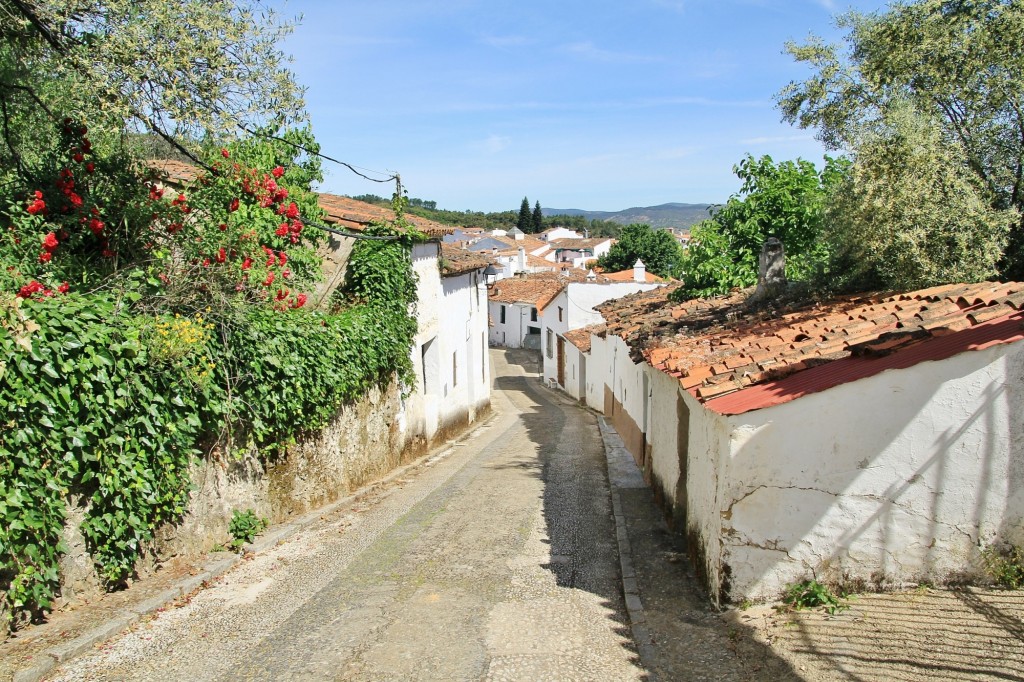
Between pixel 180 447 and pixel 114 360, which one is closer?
pixel 114 360

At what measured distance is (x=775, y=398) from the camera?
654cm

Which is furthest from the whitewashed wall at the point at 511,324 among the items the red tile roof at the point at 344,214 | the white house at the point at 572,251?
the white house at the point at 572,251

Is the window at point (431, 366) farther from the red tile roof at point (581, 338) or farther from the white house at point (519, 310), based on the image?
the white house at point (519, 310)

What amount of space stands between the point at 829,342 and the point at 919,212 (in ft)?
12.1

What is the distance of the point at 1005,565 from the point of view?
21.1 feet

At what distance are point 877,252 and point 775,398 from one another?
5.36m

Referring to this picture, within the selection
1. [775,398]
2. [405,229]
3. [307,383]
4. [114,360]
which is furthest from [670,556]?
[405,229]

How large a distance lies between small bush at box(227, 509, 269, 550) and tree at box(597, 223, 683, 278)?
62.2 metres

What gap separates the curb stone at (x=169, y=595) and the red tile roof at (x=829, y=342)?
5.02 meters

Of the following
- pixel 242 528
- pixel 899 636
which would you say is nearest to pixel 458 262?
pixel 242 528

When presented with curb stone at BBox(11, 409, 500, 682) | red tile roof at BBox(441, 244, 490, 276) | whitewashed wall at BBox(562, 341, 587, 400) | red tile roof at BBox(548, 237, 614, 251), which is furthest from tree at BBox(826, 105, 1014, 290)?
red tile roof at BBox(548, 237, 614, 251)

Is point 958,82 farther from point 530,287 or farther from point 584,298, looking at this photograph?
point 530,287

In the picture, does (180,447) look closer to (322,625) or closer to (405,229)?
(322,625)

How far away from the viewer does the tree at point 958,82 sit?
11250mm
